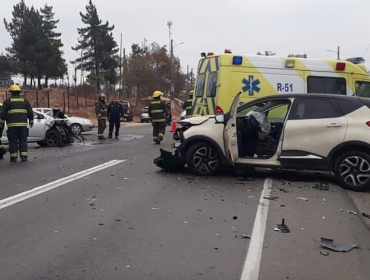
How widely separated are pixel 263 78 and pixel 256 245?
7.42 m

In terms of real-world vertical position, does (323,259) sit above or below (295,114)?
below

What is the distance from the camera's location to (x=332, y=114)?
8.51 metres

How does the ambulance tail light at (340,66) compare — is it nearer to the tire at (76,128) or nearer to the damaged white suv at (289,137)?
the damaged white suv at (289,137)

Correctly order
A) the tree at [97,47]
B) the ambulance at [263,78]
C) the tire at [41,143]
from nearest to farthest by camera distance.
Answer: the ambulance at [263,78] < the tire at [41,143] < the tree at [97,47]

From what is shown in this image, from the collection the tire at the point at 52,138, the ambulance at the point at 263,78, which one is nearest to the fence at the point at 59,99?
the tire at the point at 52,138

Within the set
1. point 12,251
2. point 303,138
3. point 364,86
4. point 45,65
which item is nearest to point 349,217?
point 303,138

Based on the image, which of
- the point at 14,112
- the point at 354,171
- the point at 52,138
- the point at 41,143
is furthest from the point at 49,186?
the point at 41,143

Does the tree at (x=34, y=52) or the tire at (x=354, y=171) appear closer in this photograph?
the tire at (x=354, y=171)

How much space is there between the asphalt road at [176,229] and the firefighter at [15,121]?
2.39 m

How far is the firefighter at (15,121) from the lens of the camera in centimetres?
1169

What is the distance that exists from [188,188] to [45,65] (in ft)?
144

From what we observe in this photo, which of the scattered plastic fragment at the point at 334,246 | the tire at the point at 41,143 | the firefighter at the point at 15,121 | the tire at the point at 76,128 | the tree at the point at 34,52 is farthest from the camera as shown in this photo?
the tree at the point at 34,52

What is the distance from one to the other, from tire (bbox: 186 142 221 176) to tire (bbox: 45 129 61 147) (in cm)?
817

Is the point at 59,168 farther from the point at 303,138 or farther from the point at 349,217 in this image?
the point at 349,217
